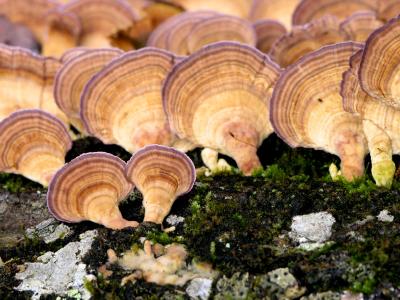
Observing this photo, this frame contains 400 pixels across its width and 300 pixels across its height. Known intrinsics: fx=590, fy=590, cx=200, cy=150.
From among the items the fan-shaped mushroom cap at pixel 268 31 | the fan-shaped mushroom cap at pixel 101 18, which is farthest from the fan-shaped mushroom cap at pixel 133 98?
the fan-shaped mushroom cap at pixel 101 18

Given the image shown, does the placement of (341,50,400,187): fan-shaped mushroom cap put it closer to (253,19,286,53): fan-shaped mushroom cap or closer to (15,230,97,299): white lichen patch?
(15,230,97,299): white lichen patch

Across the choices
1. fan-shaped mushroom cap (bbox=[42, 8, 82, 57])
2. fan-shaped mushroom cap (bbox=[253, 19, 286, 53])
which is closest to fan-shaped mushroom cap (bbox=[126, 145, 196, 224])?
fan-shaped mushroom cap (bbox=[253, 19, 286, 53])

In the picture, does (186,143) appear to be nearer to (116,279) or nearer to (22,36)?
(116,279)

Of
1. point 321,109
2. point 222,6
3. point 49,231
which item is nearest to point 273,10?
point 222,6

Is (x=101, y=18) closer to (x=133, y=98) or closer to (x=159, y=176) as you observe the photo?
(x=133, y=98)

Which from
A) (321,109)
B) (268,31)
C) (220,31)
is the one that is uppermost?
(268,31)

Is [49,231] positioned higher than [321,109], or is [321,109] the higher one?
[321,109]

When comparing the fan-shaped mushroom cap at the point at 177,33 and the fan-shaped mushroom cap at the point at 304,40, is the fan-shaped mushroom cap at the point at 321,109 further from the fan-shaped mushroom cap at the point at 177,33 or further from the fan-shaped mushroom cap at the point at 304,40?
the fan-shaped mushroom cap at the point at 177,33
